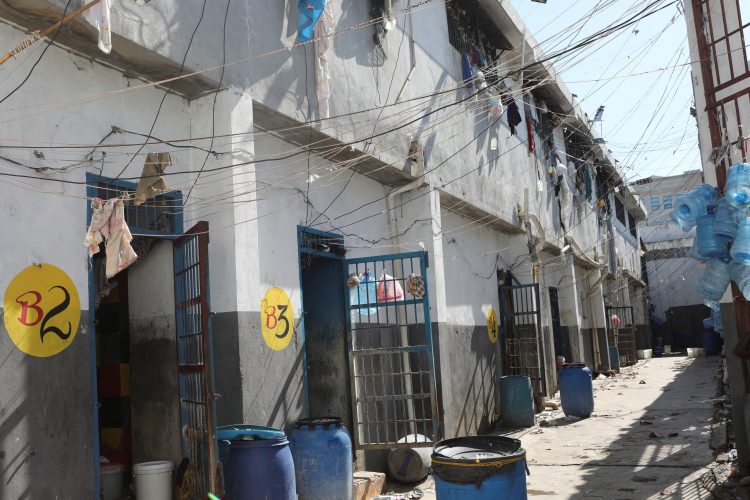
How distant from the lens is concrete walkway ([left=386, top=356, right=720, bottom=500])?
779cm

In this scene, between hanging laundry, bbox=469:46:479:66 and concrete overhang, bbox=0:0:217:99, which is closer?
concrete overhang, bbox=0:0:217:99

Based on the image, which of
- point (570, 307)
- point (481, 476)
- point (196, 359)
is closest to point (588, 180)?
point (570, 307)

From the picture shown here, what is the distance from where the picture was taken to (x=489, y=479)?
500 centimetres

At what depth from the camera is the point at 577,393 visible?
13422mm

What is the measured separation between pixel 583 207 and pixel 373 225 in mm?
14596

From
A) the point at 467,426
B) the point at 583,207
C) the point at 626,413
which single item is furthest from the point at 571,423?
the point at 583,207

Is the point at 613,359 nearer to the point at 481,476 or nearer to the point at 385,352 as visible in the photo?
the point at 385,352

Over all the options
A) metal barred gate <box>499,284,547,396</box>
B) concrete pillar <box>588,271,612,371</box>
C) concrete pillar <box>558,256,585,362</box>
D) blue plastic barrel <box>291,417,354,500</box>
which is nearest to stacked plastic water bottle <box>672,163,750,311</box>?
blue plastic barrel <box>291,417,354,500</box>

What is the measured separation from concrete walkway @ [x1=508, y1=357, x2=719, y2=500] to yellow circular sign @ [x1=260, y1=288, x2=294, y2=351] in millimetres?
3299

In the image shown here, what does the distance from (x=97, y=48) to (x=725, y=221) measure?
6.08m

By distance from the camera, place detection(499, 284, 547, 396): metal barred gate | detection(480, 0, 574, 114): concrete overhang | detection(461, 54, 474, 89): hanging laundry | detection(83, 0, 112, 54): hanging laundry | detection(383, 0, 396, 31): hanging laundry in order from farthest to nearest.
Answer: detection(499, 284, 547, 396): metal barred gate, detection(480, 0, 574, 114): concrete overhang, detection(461, 54, 474, 89): hanging laundry, detection(383, 0, 396, 31): hanging laundry, detection(83, 0, 112, 54): hanging laundry

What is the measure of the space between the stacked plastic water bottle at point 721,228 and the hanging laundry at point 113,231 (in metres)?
5.43

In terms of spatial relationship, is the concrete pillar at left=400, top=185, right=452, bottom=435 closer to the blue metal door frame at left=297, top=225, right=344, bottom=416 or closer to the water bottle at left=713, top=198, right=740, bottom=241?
the blue metal door frame at left=297, top=225, right=344, bottom=416

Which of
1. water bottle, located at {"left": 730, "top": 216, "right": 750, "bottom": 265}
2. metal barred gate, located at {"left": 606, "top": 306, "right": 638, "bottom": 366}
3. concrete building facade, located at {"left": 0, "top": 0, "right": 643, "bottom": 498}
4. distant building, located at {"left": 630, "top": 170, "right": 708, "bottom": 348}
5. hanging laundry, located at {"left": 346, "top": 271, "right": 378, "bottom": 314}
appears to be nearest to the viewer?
concrete building facade, located at {"left": 0, "top": 0, "right": 643, "bottom": 498}
